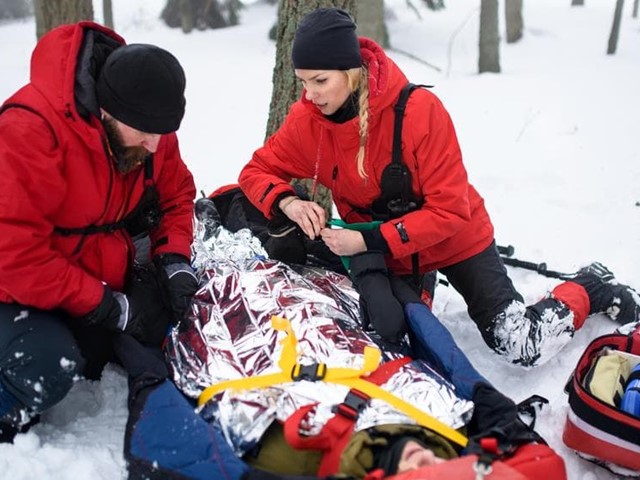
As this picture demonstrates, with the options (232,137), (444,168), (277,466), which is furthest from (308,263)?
(232,137)

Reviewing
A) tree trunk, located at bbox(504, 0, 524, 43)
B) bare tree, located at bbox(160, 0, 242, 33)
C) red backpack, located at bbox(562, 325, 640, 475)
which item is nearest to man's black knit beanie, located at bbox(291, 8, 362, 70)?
red backpack, located at bbox(562, 325, 640, 475)

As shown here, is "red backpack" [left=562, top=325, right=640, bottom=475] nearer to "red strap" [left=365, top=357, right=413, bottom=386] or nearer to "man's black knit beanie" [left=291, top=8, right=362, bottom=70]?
"red strap" [left=365, top=357, right=413, bottom=386]

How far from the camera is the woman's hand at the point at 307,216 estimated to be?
3316 mm

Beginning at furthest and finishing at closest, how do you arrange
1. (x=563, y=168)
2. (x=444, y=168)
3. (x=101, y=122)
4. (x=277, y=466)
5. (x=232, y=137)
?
1. (x=232, y=137)
2. (x=563, y=168)
3. (x=444, y=168)
4. (x=101, y=122)
5. (x=277, y=466)

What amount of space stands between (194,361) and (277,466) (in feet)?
2.15

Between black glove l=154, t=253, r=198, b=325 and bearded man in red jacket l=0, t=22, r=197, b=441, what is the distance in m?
0.14

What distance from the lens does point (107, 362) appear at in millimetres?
3215

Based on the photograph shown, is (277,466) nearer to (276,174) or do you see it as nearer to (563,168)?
(276,174)

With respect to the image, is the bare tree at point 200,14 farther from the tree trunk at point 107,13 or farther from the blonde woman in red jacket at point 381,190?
the blonde woman in red jacket at point 381,190

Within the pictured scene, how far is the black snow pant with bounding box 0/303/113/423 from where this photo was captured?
259cm

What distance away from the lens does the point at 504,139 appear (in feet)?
25.7

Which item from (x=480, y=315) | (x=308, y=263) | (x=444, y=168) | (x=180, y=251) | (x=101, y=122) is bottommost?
(x=480, y=315)

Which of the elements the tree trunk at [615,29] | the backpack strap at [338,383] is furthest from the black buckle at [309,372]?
the tree trunk at [615,29]

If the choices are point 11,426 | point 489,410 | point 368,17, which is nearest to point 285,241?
point 489,410
